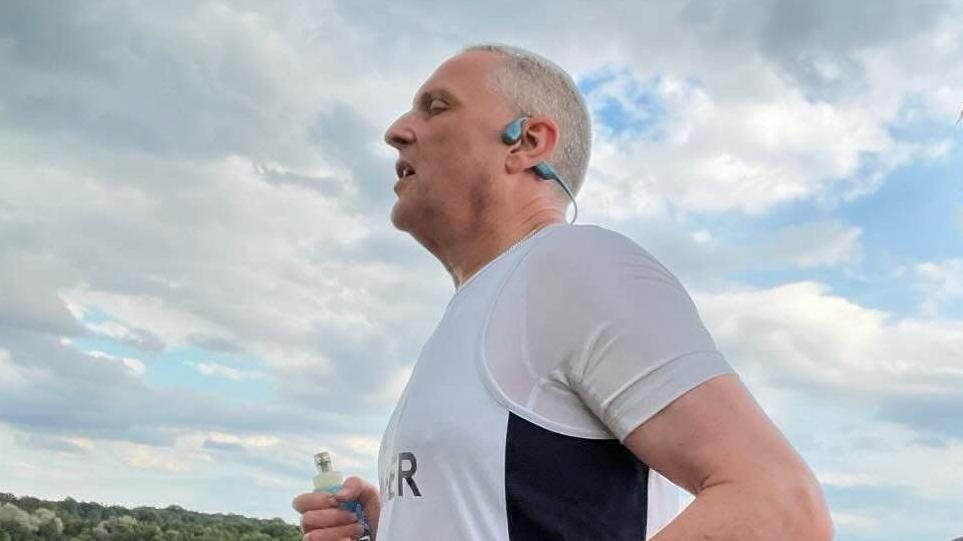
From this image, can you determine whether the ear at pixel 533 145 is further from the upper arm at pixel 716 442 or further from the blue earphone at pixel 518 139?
the upper arm at pixel 716 442

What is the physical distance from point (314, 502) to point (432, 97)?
108cm

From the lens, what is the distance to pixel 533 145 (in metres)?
2.65

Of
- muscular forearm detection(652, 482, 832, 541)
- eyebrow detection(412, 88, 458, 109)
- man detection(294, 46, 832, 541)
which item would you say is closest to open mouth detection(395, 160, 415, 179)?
eyebrow detection(412, 88, 458, 109)

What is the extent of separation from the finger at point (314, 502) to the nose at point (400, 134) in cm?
92

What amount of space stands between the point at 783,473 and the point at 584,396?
0.38 m

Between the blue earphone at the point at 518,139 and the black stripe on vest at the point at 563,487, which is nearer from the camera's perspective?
the black stripe on vest at the point at 563,487

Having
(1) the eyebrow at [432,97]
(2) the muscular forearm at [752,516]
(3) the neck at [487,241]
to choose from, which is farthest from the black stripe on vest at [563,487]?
(1) the eyebrow at [432,97]

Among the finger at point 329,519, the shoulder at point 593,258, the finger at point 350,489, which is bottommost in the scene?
the finger at point 329,519

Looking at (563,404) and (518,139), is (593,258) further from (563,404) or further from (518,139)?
(518,139)

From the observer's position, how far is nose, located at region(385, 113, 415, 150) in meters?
2.77

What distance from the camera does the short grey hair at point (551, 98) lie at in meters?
2.70

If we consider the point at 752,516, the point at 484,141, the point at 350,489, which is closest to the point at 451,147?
the point at 484,141

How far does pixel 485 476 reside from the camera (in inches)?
77.3

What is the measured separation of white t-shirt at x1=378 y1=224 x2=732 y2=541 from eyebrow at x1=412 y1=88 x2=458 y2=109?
0.75 meters
